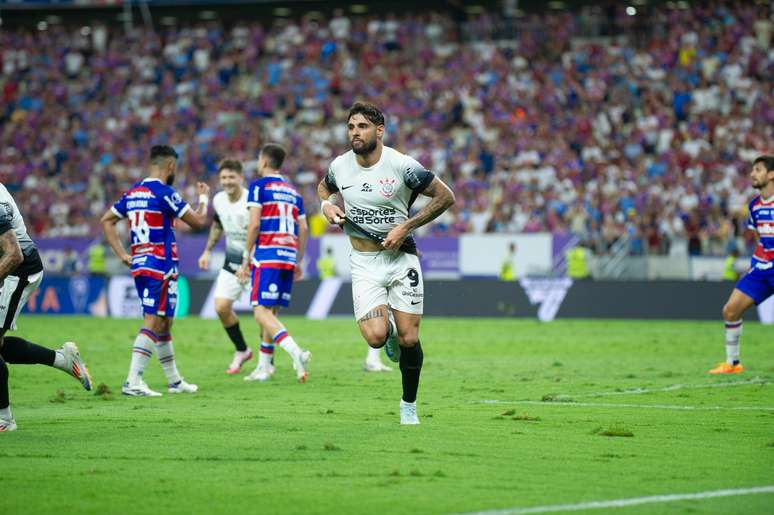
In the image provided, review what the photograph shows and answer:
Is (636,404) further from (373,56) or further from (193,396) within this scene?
(373,56)

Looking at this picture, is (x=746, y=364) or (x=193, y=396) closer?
(x=193, y=396)

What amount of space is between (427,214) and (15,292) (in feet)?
11.9

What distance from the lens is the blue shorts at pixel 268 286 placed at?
1372cm

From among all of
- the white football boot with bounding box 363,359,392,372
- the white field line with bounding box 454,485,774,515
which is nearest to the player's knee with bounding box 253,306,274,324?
the white football boot with bounding box 363,359,392,372

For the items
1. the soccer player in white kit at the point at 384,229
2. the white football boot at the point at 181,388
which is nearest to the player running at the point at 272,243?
the white football boot at the point at 181,388

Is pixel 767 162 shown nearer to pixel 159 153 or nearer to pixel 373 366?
pixel 373 366

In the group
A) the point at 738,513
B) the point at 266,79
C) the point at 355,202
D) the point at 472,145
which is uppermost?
the point at 266,79

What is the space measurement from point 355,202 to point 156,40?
134ft

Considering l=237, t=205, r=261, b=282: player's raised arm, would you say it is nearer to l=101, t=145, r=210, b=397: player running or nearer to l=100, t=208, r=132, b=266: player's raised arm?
l=101, t=145, r=210, b=397: player running

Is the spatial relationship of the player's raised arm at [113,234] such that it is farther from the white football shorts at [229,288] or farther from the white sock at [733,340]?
the white sock at [733,340]

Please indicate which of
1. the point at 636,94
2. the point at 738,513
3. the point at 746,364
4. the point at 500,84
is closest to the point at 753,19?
the point at 636,94

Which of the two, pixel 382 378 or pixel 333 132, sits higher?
pixel 333 132

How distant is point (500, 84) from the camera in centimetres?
3975

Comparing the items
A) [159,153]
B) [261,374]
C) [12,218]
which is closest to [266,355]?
[261,374]
